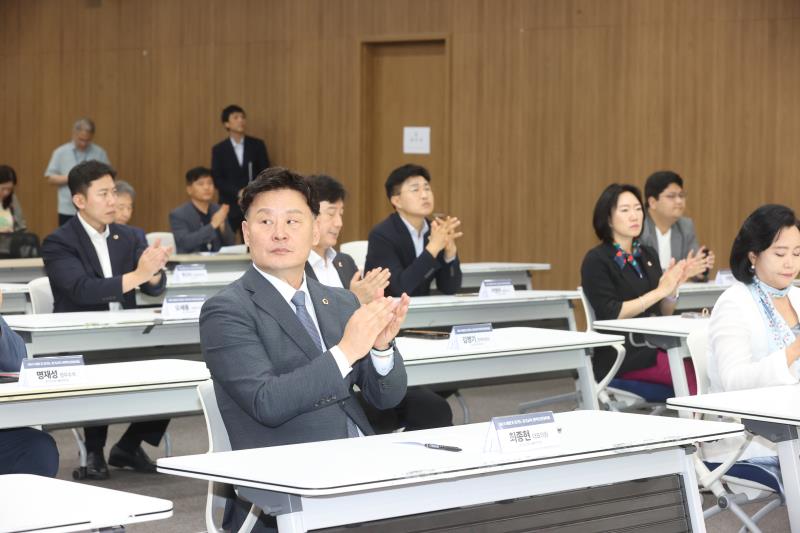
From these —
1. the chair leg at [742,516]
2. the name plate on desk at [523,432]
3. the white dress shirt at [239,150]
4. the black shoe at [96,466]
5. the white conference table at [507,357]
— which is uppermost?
the white dress shirt at [239,150]

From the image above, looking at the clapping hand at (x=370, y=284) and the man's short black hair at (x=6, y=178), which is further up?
the man's short black hair at (x=6, y=178)

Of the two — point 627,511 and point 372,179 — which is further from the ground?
point 372,179

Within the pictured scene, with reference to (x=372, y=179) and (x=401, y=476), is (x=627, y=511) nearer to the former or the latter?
(x=401, y=476)

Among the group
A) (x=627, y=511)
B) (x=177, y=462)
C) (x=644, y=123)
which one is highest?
(x=644, y=123)

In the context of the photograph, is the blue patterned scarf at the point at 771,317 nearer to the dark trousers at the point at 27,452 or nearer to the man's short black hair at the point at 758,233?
the man's short black hair at the point at 758,233

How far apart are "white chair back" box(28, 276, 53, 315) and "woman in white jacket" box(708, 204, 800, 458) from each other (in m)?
2.90

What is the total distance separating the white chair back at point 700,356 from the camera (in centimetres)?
371

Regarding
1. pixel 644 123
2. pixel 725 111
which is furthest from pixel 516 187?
pixel 725 111

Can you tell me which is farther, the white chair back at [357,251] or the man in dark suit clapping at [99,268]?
the white chair back at [357,251]

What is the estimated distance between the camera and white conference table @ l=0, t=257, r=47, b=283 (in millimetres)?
6992

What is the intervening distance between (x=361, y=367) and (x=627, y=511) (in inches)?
29.3

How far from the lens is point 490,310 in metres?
5.50

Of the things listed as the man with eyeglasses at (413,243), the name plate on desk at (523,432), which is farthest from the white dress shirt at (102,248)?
the name plate on desk at (523,432)

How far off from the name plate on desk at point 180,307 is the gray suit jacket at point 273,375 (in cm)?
192
